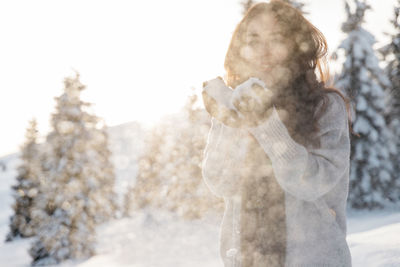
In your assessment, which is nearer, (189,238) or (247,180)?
(247,180)

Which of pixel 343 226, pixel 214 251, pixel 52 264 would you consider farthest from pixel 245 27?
pixel 52 264

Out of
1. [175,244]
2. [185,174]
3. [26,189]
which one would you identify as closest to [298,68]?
[175,244]

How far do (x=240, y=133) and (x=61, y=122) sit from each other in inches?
831

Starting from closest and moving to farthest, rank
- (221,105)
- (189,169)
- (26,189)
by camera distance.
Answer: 1. (221,105)
2. (189,169)
3. (26,189)

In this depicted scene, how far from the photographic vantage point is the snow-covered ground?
5.88 meters

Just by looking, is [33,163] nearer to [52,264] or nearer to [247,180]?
[52,264]

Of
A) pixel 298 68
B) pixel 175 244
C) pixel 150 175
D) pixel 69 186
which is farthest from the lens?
pixel 150 175

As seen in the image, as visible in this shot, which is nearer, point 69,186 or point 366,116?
point 366,116

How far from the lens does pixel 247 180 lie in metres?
2.09

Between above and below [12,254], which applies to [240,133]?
above

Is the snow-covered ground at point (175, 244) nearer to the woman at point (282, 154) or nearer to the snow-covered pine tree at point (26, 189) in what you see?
the snow-covered pine tree at point (26, 189)

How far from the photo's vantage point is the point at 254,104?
67.7 inches

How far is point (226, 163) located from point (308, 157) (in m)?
0.65

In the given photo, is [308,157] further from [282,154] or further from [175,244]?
[175,244]
